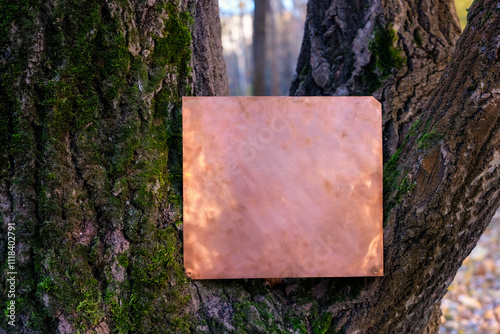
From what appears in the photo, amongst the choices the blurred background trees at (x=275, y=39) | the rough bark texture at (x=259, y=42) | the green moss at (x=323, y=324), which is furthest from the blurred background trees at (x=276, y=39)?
the green moss at (x=323, y=324)

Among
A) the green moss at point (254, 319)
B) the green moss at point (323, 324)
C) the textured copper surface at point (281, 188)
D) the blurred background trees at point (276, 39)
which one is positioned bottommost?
the blurred background trees at point (276, 39)

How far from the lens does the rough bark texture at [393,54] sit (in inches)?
70.4

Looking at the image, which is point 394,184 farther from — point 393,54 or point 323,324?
point 393,54

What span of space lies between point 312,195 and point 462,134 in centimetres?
56

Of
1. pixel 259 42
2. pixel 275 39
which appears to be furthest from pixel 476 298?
pixel 275 39

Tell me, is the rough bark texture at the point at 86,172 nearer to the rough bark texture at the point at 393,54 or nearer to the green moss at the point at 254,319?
the green moss at the point at 254,319

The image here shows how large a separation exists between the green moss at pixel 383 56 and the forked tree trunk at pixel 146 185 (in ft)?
1.42

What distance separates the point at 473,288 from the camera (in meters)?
4.32

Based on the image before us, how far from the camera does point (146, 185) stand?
129cm

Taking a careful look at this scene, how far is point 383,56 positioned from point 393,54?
0.15 ft

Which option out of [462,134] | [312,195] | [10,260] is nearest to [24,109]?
[10,260]

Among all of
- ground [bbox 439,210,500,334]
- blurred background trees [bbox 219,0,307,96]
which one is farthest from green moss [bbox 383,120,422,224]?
blurred background trees [bbox 219,0,307,96]

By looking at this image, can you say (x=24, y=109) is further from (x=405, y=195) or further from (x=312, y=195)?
(x=405, y=195)

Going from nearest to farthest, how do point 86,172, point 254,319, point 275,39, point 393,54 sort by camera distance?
1. point 86,172
2. point 254,319
3. point 393,54
4. point 275,39
